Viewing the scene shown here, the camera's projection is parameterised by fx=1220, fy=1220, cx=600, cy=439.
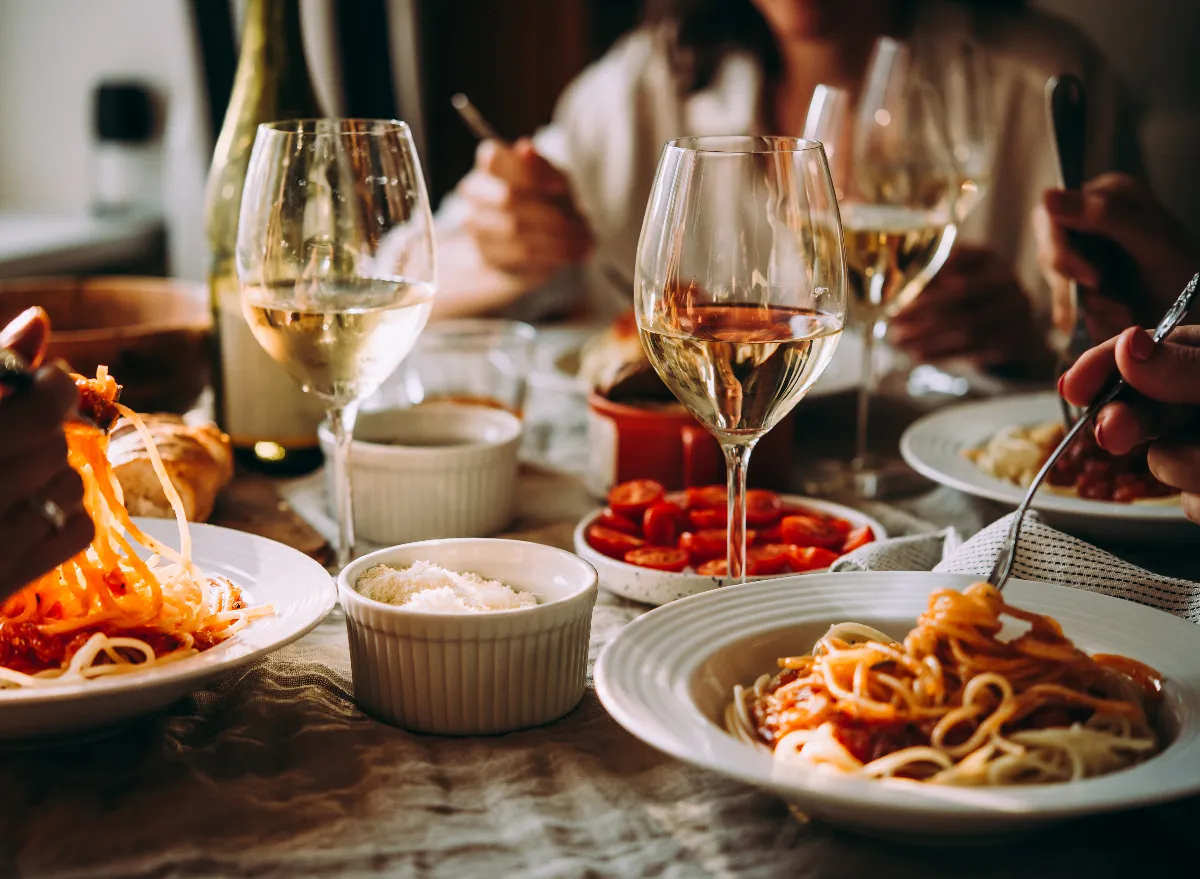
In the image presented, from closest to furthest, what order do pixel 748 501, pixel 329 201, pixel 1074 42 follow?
pixel 329 201 → pixel 748 501 → pixel 1074 42

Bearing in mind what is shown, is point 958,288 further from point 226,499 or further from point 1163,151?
point 1163,151

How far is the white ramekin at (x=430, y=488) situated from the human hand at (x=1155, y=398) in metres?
0.55

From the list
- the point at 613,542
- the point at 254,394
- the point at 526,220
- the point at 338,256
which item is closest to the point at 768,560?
the point at 613,542

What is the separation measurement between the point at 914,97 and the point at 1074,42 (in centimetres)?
168

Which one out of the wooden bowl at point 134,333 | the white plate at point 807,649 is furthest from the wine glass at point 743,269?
the wooden bowl at point 134,333

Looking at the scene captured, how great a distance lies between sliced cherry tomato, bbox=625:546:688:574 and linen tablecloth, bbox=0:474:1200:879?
22 cm

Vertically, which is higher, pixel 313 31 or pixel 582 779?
pixel 313 31

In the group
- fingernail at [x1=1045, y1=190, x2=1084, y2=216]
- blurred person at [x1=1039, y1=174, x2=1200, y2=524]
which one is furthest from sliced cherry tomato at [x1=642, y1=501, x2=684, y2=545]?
fingernail at [x1=1045, y1=190, x2=1084, y2=216]

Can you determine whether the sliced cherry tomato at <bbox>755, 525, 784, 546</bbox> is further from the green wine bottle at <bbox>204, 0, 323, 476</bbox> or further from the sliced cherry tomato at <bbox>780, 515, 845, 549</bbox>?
the green wine bottle at <bbox>204, 0, 323, 476</bbox>

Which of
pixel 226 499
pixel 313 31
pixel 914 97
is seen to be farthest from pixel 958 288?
pixel 313 31

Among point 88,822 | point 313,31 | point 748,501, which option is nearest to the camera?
point 88,822

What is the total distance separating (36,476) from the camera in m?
0.66

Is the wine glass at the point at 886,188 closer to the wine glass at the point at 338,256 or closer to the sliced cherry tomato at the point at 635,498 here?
the sliced cherry tomato at the point at 635,498

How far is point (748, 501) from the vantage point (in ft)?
3.67
